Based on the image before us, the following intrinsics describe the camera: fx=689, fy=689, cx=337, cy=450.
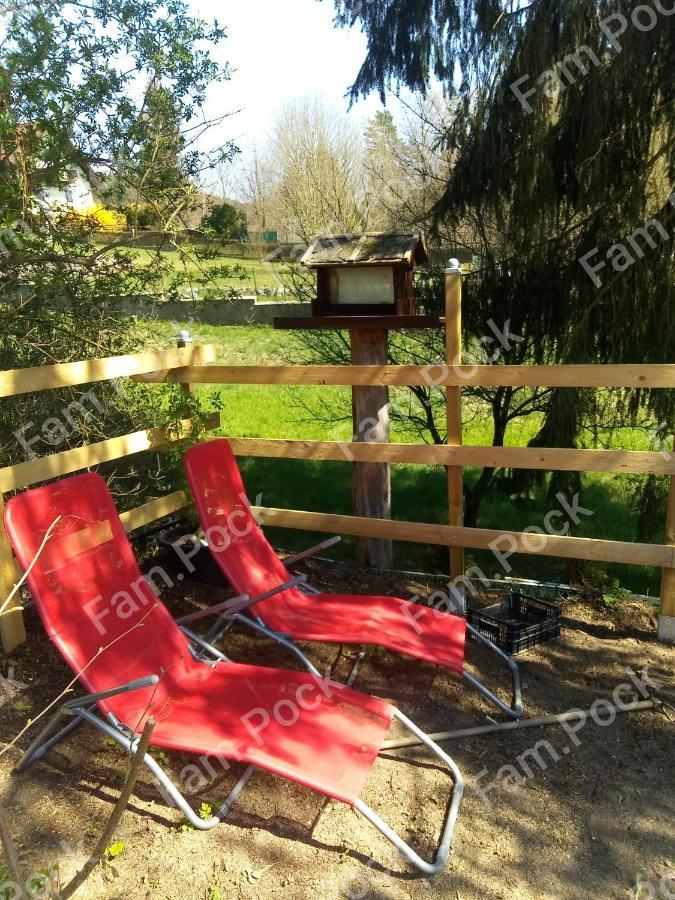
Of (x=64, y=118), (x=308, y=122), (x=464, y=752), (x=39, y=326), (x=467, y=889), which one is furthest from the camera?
(x=308, y=122)

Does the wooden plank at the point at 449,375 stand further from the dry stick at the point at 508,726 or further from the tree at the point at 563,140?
the dry stick at the point at 508,726

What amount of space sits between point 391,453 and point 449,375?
62 centimetres

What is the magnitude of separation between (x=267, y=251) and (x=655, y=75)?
3289 millimetres

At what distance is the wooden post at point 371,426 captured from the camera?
448cm

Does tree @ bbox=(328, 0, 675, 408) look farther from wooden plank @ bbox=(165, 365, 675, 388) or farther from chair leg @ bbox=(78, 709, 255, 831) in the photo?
chair leg @ bbox=(78, 709, 255, 831)

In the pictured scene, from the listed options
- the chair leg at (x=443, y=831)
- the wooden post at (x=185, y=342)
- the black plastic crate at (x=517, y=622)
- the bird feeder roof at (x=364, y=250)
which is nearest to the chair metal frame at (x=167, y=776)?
the chair leg at (x=443, y=831)

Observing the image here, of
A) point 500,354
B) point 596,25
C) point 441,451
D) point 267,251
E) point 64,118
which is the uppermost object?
point 596,25

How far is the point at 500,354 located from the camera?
17.5 ft

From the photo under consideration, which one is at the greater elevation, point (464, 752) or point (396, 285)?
point (396, 285)

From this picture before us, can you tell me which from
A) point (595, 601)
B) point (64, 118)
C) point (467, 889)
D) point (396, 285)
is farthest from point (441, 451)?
point (64, 118)

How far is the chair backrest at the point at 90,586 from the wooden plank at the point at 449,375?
1.49m

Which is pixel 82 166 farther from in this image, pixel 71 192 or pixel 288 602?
pixel 288 602

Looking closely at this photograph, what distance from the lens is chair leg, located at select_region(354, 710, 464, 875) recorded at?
7.29 feet

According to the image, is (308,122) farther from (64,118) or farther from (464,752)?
(464,752)
